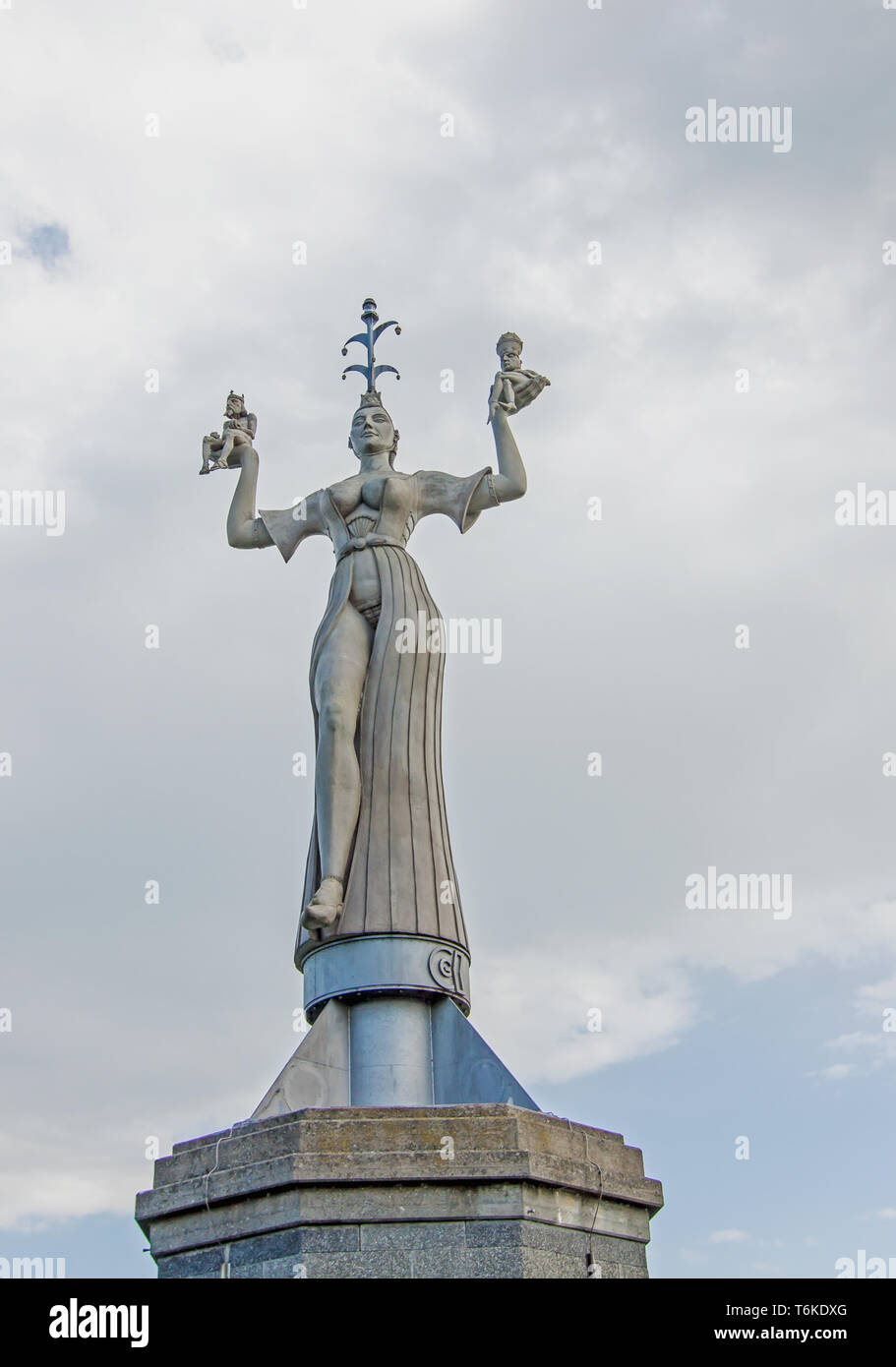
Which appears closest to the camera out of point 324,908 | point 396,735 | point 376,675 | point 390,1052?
point 390,1052

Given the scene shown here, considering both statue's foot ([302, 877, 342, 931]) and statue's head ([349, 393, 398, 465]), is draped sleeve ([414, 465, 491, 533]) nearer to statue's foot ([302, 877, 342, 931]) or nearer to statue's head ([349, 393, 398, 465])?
statue's head ([349, 393, 398, 465])

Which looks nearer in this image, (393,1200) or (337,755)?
(393,1200)

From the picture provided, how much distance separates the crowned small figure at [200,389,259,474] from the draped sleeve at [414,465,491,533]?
195cm

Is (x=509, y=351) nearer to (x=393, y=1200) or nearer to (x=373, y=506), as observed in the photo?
(x=373, y=506)

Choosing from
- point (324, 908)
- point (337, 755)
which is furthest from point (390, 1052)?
point (337, 755)

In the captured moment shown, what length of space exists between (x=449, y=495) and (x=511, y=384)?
122 centimetres

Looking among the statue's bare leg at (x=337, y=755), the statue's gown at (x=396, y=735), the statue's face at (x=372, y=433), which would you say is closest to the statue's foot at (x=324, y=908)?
the statue's bare leg at (x=337, y=755)

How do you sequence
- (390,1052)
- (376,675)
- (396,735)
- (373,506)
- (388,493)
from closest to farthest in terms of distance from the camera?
1. (390,1052)
2. (396,735)
3. (376,675)
4. (388,493)
5. (373,506)

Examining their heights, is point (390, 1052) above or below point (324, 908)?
below

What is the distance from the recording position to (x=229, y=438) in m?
16.3

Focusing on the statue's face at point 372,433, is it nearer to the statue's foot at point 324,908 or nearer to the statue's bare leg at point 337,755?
the statue's bare leg at point 337,755

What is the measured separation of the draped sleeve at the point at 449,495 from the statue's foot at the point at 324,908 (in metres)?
3.93

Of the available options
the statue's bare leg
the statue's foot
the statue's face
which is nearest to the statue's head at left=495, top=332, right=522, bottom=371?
the statue's face
